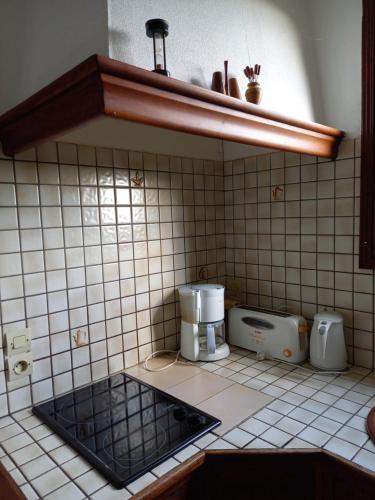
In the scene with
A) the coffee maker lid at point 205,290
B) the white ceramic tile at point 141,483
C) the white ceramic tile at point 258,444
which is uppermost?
the coffee maker lid at point 205,290

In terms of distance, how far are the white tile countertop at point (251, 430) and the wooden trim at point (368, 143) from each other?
0.47 metres

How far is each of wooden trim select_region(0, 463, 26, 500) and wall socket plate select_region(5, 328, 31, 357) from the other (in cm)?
33

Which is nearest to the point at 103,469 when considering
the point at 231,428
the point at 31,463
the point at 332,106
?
the point at 31,463

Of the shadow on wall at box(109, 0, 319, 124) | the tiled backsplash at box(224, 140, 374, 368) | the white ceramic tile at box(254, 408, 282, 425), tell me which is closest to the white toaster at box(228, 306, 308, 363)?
the tiled backsplash at box(224, 140, 374, 368)

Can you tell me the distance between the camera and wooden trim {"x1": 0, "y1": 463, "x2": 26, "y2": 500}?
29.4 inches

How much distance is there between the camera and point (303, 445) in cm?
89

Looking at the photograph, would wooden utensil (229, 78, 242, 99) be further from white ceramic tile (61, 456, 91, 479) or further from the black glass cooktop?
white ceramic tile (61, 456, 91, 479)

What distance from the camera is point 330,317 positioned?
4.27ft

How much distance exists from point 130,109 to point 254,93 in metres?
0.48

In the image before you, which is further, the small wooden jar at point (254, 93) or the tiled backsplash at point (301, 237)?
the tiled backsplash at point (301, 237)

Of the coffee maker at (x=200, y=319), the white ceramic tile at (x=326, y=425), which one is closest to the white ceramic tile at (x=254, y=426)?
the white ceramic tile at (x=326, y=425)

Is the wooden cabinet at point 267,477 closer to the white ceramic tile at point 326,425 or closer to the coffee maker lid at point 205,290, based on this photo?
the white ceramic tile at point 326,425

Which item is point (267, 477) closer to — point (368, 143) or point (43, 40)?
point (368, 143)

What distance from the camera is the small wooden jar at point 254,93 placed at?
3.47 ft
